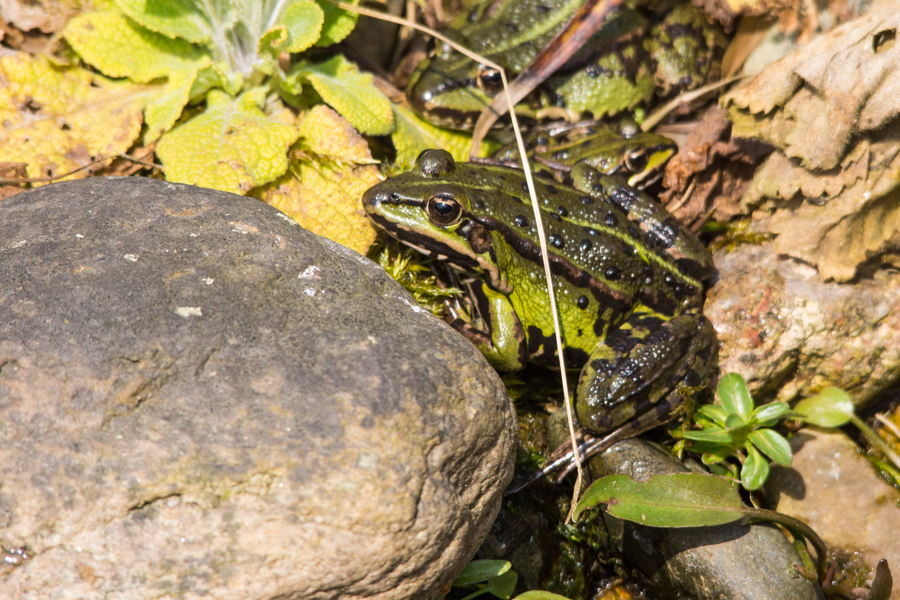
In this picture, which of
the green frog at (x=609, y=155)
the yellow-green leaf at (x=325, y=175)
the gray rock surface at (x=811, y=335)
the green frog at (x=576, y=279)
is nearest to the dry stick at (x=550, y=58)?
the green frog at (x=609, y=155)

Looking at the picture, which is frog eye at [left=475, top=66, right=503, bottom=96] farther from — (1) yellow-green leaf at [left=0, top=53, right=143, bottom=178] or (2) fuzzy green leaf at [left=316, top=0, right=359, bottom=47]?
(1) yellow-green leaf at [left=0, top=53, right=143, bottom=178]

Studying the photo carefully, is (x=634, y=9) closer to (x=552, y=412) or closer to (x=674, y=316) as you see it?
(x=674, y=316)

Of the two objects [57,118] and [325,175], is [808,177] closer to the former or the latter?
[325,175]

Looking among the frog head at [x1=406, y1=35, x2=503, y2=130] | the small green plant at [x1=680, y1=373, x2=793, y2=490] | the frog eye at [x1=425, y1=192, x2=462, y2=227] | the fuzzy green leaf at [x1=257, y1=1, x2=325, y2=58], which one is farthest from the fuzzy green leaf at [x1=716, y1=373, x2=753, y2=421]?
the fuzzy green leaf at [x1=257, y1=1, x2=325, y2=58]

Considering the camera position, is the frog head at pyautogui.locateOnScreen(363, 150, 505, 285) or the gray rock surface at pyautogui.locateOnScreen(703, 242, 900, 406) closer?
the frog head at pyautogui.locateOnScreen(363, 150, 505, 285)

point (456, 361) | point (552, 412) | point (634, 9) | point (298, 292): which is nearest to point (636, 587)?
point (552, 412)

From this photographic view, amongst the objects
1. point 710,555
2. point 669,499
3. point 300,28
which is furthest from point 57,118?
point 710,555
